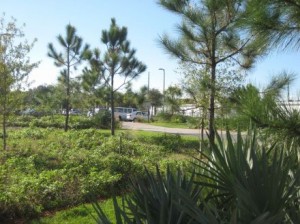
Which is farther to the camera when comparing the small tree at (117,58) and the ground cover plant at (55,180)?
the small tree at (117,58)

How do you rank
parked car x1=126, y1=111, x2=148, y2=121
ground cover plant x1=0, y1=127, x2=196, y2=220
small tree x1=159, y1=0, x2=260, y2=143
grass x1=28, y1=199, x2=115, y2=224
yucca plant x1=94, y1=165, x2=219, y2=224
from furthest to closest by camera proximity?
parked car x1=126, y1=111, x2=148, y2=121 < small tree x1=159, y1=0, x2=260, y2=143 < ground cover plant x1=0, y1=127, x2=196, y2=220 < grass x1=28, y1=199, x2=115, y2=224 < yucca plant x1=94, y1=165, x2=219, y2=224

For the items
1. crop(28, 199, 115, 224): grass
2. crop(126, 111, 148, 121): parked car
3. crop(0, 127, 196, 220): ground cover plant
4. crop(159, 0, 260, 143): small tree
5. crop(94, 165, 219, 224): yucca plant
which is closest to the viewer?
crop(94, 165, 219, 224): yucca plant

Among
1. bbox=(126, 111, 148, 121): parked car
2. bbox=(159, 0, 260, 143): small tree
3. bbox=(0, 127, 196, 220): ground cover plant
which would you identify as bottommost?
bbox=(0, 127, 196, 220): ground cover plant

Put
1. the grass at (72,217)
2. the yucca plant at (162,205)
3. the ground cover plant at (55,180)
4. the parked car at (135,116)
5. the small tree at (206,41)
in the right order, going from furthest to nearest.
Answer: the parked car at (135,116) → the small tree at (206,41) → the ground cover plant at (55,180) → the grass at (72,217) → the yucca plant at (162,205)

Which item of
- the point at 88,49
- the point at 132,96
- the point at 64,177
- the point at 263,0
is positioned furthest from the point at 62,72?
the point at 263,0

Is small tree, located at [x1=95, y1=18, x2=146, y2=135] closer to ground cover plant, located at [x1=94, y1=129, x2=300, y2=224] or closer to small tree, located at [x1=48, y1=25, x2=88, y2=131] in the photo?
small tree, located at [x1=48, y1=25, x2=88, y2=131]

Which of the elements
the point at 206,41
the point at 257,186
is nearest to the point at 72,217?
the point at 257,186

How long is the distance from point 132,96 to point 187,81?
33.5 feet

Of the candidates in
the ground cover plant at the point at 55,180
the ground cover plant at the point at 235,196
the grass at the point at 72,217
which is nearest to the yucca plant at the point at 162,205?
the ground cover plant at the point at 235,196

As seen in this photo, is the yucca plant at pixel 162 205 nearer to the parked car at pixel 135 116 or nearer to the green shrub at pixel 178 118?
Result: the green shrub at pixel 178 118

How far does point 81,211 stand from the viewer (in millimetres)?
6699

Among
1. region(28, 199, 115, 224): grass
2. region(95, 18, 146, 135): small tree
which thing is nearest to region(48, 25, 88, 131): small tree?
region(95, 18, 146, 135): small tree

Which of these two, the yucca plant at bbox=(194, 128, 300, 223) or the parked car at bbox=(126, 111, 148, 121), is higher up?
the parked car at bbox=(126, 111, 148, 121)

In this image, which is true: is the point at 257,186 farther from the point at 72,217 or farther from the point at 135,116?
the point at 135,116
